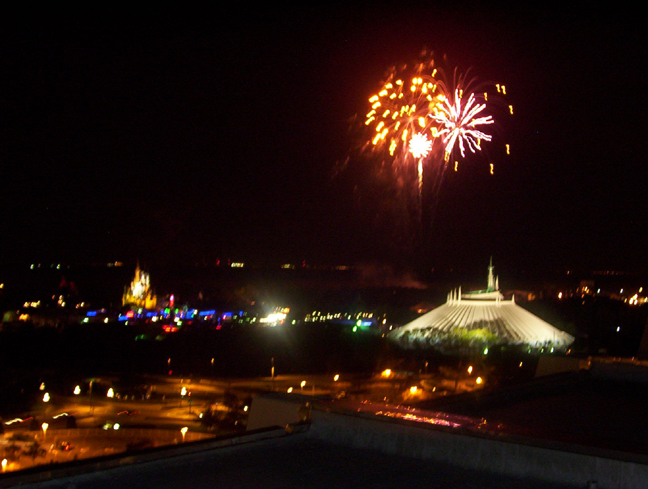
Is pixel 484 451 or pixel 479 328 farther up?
pixel 484 451

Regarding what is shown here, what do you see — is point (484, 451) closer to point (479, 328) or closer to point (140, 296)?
point (479, 328)

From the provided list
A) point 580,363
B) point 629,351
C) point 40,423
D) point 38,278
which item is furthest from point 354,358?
point 38,278

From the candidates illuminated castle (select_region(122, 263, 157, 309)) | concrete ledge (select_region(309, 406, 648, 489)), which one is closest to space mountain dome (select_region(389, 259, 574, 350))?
concrete ledge (select_region(309, 406, 648, 489))

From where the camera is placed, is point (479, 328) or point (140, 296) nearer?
point (479, 328)

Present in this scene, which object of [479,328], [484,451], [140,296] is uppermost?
A: [140,296]

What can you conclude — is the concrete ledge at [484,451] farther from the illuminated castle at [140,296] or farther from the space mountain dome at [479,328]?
the illuminated castle at [140,296]

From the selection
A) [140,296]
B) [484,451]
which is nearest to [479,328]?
[484,451]

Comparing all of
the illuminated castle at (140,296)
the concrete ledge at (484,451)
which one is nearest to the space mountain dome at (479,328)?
the concrete ledge at (484,451)
